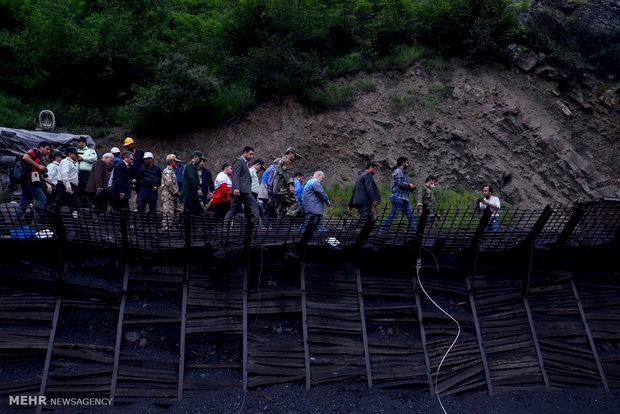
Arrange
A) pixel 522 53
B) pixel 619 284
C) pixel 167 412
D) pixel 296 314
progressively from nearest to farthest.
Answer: pixel 167 412 → pixel 296 314 → pixel 619 284 → pixel 522 53

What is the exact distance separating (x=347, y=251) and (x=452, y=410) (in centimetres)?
311

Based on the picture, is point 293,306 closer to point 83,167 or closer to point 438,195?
point 83,167

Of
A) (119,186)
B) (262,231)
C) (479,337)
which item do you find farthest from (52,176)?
(479,337)

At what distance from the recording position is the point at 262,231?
11664mm

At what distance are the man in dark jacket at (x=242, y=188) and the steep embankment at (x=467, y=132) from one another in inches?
252

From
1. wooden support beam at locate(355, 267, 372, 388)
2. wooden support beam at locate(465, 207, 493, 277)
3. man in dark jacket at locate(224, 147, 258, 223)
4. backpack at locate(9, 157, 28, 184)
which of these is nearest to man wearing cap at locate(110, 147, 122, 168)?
backpack at locate(9, 157, 28, 184)

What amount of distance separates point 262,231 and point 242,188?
5.42 feet

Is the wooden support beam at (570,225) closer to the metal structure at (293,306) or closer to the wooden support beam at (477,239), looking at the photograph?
the metal structure at (293,306)

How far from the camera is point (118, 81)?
74.0ft

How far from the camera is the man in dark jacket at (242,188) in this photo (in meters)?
13.1

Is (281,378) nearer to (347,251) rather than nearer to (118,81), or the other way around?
(347,251)

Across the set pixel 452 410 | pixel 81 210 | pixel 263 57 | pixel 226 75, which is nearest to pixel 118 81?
pixel 226 75

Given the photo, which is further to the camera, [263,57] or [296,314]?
[263,57]

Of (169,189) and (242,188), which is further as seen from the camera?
(169,189)
